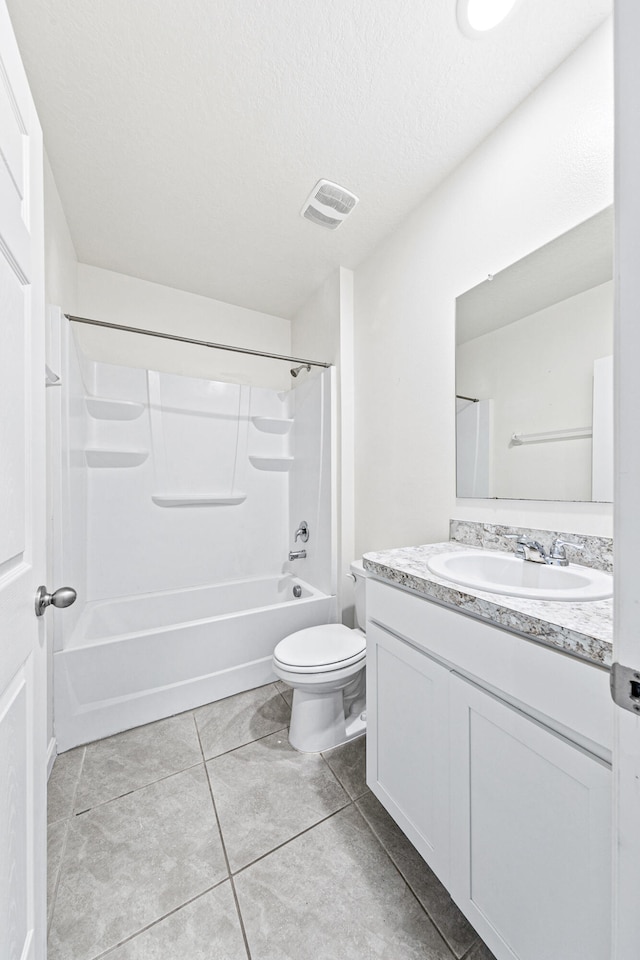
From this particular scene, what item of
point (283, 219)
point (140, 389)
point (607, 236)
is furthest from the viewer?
point (140, 389)

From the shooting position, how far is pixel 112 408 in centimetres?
230

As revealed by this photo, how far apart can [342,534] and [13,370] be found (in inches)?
70.0

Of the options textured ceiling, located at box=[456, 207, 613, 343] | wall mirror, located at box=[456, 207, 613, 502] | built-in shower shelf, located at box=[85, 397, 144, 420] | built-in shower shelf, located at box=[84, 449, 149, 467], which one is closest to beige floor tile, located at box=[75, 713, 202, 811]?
built-in shower shelf, located at box=[84, 449, 149, 467]

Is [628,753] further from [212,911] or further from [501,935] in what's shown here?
[212,911]

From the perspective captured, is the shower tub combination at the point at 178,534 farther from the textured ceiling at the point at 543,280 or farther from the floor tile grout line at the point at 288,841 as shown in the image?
the textured ceiling at the point at 543,280

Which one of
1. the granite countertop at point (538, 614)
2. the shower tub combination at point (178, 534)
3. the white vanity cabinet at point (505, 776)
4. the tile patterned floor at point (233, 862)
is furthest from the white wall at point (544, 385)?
the tile patterned floor at point (233, 862)

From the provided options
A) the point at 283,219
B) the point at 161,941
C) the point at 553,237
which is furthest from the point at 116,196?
the point at 161,941

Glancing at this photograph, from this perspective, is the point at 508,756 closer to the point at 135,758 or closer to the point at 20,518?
the point at 20,518

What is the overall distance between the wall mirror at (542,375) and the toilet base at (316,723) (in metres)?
1.08

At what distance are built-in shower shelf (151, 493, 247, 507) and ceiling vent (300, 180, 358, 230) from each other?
1791mm

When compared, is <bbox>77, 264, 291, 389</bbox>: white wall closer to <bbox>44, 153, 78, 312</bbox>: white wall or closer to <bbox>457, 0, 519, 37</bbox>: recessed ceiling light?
<bbox>44, 153, 78, 312</bbox>: white wall

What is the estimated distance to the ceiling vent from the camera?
1642mm

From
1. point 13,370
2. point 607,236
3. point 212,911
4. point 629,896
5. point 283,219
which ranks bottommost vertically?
point 212,911

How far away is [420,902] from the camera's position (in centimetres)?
98
